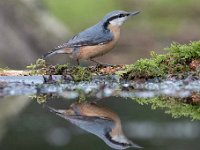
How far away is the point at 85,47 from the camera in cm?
811

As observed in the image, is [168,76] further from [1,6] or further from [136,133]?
[1,6]

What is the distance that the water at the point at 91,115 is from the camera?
18.3 ft

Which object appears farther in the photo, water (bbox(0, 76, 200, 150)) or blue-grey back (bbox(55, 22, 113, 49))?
blue-grey back (bbox(55, 22, 113, 49))

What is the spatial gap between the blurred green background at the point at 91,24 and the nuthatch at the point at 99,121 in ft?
31.6

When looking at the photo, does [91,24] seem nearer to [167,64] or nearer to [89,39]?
[89,39]

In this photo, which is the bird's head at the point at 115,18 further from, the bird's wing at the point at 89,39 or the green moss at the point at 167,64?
the green moss at the point at 167,64

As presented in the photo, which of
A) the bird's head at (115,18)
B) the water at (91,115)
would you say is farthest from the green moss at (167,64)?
the bird's head at (115,18)

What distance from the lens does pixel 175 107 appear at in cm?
629

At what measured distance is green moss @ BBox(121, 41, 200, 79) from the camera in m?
7.71

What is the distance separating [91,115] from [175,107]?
2.31 ft

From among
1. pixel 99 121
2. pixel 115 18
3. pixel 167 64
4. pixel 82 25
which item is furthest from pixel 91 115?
pixel 82 25

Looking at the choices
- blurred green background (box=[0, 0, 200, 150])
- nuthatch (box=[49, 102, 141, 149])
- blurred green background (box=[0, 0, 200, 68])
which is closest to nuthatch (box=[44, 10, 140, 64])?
nuthatch (box=[49, 102, 141, 149])

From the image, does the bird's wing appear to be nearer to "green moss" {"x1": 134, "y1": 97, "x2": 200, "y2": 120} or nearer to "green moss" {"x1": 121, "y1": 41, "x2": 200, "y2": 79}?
"green moss" {"x1": 121, "y1": 41, "x2": 200, "y2": 79}

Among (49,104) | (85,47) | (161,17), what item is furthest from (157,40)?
(49,104)
